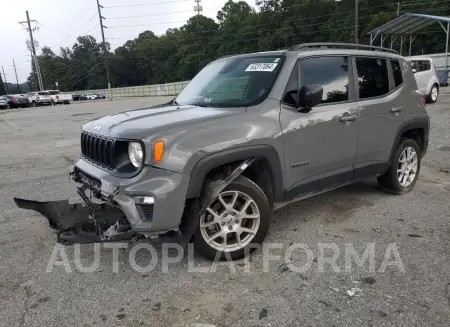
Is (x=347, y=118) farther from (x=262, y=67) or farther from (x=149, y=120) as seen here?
(x=149, y=120)

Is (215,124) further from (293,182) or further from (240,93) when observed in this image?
(293,182)

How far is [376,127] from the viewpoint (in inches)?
174

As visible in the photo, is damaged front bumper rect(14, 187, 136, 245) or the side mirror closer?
damaged front bumper rect(14, 187, 136, 245)

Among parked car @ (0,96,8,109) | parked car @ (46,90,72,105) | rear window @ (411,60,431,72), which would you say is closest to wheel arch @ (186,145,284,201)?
rear window @ (411,60,431,72)

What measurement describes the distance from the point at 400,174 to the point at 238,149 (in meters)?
2.77

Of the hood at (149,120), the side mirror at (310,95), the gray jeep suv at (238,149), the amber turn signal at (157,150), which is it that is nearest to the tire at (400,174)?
the gray jeep suv at (238,149)

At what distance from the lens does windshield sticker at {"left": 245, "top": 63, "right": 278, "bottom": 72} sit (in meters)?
3.79

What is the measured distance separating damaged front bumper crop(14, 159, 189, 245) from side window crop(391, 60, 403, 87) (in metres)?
3.18

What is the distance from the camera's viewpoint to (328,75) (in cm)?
405

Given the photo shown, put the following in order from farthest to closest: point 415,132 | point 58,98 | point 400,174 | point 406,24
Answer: point 58,98 → point 406,24 → point 415,132 → point 400,174

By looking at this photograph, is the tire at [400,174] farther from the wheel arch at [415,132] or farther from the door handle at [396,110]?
the door handle at [396,110]

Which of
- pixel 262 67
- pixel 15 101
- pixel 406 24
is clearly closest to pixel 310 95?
pixel 262 67

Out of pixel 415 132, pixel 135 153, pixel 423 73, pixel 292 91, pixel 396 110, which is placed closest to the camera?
pixel 135 153

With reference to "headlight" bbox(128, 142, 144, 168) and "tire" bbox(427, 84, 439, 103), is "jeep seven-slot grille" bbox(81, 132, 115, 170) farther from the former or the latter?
"tire" bbox(427, 84, 439, 103)
